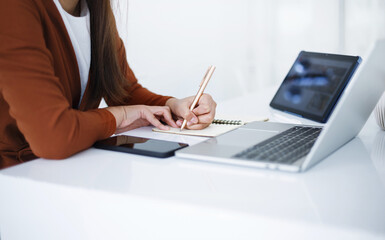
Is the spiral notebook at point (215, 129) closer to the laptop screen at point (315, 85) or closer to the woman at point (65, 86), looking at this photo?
the woman at point (65, 86)

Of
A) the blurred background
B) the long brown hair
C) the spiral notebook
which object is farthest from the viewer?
the blurred background

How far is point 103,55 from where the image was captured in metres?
1.17

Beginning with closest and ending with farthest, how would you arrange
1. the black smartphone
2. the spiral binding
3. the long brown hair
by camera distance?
the black smartphone → the spiral binding → the long brown hair

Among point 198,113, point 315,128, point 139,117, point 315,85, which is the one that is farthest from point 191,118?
point 315,85

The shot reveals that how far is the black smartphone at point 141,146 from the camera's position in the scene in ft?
2.43

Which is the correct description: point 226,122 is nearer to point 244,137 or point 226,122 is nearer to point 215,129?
point 215,129

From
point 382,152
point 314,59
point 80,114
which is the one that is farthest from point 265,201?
point 314,59

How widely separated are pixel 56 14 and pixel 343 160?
0.74 m

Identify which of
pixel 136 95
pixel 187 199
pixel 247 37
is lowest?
pixel 247 37

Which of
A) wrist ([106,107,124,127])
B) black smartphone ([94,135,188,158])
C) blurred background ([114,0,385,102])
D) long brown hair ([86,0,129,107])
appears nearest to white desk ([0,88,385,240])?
black smartphone ([94,135,188,158])

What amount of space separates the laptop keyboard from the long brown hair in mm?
563

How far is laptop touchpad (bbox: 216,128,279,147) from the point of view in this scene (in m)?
0.78

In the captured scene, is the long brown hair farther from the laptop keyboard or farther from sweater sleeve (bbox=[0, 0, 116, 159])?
the laptop keyboard

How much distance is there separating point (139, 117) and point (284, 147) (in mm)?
400
